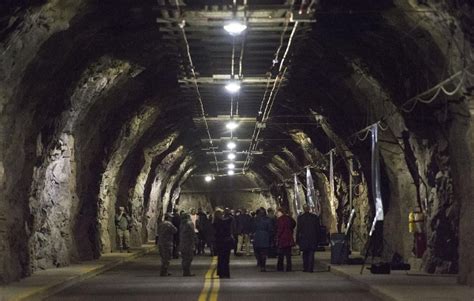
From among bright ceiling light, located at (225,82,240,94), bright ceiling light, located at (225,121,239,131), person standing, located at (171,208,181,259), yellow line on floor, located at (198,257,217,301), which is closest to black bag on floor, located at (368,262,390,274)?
yellow line on floor, located at (198,257,217,301)

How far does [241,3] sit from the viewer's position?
17531 millimetres

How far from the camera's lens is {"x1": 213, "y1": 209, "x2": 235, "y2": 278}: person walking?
74.1 ft

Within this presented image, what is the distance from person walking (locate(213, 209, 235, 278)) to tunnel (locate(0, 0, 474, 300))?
3889 millimetres

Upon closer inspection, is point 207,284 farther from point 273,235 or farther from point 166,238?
point 273,235

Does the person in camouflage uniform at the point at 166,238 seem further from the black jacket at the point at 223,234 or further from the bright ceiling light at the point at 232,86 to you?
the bright ceiling light at the point at 232,86

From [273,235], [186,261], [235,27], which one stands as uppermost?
[235,27]

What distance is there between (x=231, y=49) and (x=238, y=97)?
736 cm

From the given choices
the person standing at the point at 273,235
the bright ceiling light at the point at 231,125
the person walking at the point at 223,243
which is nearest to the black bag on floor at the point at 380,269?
the person walking at the point at 223,243

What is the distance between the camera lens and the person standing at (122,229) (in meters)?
38.2

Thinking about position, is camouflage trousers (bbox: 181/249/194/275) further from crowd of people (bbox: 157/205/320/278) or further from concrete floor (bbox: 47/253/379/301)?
concrete floor (bbox: 47/253/379/301)

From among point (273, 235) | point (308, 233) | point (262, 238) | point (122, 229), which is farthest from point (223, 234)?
point (122, 229)

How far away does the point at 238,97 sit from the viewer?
28047 millimetres

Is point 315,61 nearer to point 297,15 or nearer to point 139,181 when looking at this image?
point 297,15

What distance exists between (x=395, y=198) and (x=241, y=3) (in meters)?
12.1
